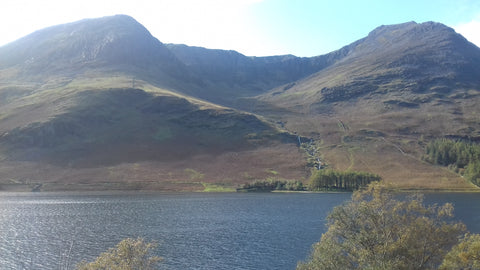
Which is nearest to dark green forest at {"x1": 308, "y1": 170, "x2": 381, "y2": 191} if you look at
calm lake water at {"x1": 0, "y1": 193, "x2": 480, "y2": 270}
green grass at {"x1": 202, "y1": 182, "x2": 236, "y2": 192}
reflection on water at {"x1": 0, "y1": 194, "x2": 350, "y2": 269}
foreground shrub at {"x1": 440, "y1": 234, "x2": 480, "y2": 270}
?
reflection on water at {"x1": 0, "y1": 194, "x2": 350, "y2": 269}

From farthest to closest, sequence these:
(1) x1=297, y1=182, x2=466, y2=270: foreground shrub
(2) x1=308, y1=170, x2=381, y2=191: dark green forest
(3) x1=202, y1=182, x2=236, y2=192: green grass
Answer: (3) x1=202, y1=182, x2=236, y2=192: green grass, (2) x1=308, y1=170, x2=381, y2=191: dark green forest, (1) x1=297, y1=182, x2=466, y2=270: foreground shrub

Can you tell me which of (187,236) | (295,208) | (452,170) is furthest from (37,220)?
(452,170)

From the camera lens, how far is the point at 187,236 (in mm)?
82000

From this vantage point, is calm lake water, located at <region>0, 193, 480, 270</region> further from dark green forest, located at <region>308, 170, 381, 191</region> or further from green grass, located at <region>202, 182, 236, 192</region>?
dark green forest, located at <region>308, 170, 381, 191</region>

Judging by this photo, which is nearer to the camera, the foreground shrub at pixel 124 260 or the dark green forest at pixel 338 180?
the foreground shrub at pixel 124 260

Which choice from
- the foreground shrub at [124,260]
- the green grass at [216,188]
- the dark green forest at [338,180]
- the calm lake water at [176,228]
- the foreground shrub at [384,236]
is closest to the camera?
the foreground shrub at [124,260]

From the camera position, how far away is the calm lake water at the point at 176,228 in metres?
64.6

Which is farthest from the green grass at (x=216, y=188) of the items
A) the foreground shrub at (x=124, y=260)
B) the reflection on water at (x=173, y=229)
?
the foreground shrub at (x=124, y=260)

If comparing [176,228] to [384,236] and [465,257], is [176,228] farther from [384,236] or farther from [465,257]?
[465,257]

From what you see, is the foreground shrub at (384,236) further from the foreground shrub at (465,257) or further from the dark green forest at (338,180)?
the dark green forest at (338,180)

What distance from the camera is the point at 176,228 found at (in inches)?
3593

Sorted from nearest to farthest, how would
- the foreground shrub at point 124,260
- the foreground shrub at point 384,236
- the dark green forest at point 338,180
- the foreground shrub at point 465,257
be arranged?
the foreground shrub at point 124,260
the foreground shrub at point 465,257
the foreground shrub at point 384,236
the dark green forest at point 338,180

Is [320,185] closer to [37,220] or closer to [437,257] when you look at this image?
[37,220]

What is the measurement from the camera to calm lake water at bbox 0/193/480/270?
212 ft
